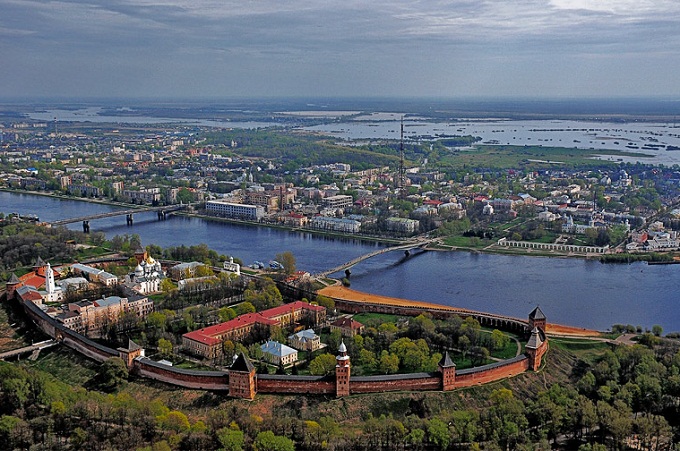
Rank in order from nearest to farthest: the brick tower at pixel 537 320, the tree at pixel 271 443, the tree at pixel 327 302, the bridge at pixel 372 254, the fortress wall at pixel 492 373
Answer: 1. the tree at pixel 271 443
2. the fortress wall at pixel 492 373
3. the brick tower at pixel 537 320
4. the tree at pixel 327 302
5. the bridge at pixel 372 254

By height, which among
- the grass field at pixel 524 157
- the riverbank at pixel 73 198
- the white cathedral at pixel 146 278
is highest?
the grass field at pixel 524 157

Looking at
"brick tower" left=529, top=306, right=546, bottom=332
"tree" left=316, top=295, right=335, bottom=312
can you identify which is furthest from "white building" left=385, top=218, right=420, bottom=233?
"brick tower" left=529, top=306, right=546, bottom=332

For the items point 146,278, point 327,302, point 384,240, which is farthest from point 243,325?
point 384,240

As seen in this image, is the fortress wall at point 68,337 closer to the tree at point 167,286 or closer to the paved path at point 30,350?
the paved path at point 30,350

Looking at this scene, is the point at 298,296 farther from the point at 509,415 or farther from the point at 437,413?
the point at 509,415

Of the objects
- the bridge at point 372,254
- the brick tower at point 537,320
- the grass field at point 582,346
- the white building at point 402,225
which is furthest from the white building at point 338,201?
the brick tower at point 537,320
